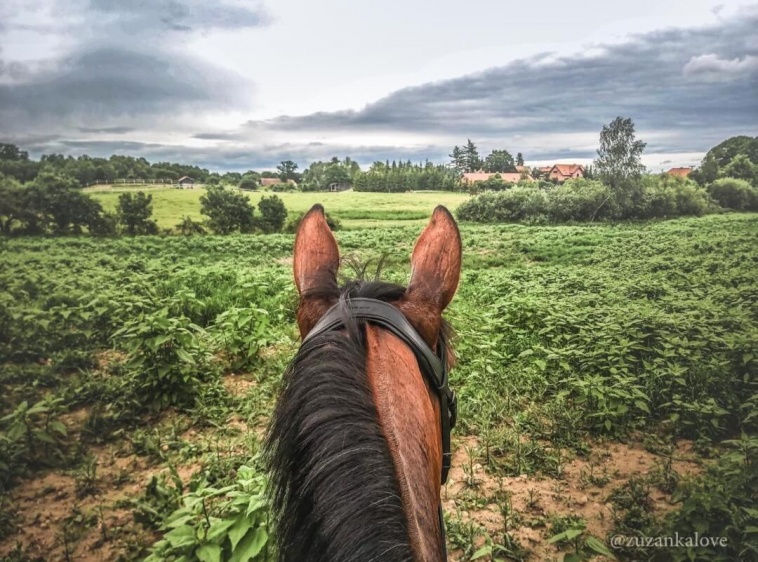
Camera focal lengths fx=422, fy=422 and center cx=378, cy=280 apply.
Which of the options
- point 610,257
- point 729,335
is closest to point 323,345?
point 729,335

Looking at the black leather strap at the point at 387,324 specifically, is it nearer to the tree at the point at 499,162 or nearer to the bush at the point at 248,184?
the tree at the point at 499,162

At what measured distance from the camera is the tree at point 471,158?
456cm

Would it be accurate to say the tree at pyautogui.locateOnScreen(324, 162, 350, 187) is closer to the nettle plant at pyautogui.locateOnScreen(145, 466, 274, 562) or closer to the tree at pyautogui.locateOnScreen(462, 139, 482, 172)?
the tree at pyautogui.locateOnScreen(462, 139, 482, 172)

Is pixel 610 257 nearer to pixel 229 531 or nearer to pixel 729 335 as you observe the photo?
pixel 729 335

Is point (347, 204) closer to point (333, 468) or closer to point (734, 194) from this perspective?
point (734, 194)

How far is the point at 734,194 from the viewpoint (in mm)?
3801

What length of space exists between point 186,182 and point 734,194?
5.62 metres

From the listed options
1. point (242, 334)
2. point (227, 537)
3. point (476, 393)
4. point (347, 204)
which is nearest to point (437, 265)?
point (227, 537)

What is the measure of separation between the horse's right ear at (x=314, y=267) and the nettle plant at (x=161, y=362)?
96.9 inches

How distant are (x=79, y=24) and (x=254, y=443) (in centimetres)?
411

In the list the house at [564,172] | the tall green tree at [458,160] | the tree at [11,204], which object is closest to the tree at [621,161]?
the house at [564,172]

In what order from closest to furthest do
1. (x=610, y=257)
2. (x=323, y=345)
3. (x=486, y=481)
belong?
(x=323, y=345), (x=486, y=481), (x=610, y=257)

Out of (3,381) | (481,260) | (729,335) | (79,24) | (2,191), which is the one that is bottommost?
(3,381)

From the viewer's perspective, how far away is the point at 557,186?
452 centimetres
